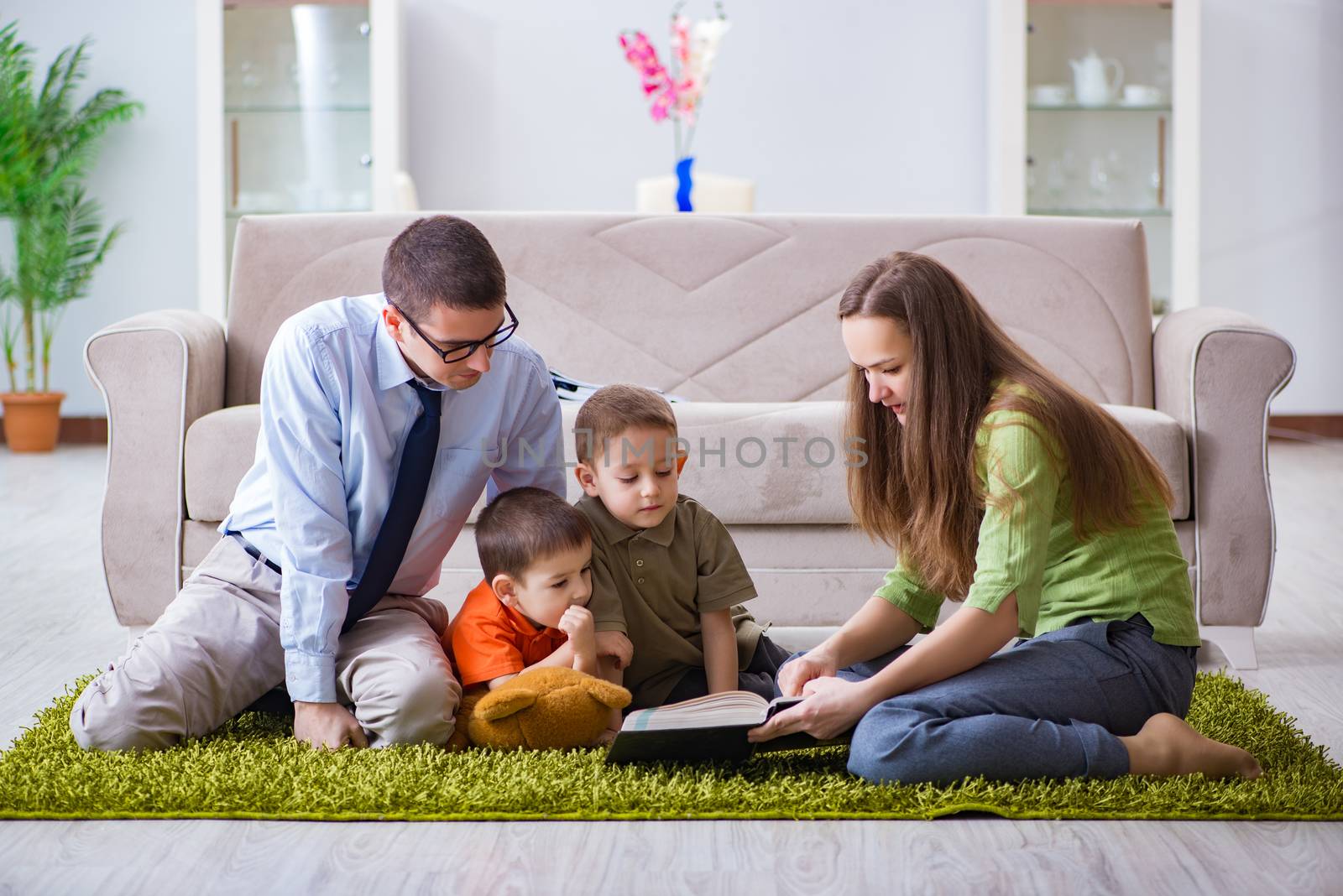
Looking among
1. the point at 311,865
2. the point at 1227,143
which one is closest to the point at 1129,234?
the point at 311,865

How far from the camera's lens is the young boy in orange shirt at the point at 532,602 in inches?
64.7

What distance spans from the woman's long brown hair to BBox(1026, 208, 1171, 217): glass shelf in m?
3.65

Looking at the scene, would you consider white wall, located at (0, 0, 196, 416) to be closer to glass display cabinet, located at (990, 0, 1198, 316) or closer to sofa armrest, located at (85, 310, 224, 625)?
glass display cabinet, located at (990, 0, 1198, 316)

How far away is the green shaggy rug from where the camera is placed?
1.38 meters

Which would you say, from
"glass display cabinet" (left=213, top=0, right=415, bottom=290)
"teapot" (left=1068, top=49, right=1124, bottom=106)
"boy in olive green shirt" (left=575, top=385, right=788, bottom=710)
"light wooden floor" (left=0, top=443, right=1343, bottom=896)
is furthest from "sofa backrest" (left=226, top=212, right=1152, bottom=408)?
"teapot" (left=1068, top=49, right=1124, bottom=106)

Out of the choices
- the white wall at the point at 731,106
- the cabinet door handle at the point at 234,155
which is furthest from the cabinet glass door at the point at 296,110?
the white wall at the point at 731,106

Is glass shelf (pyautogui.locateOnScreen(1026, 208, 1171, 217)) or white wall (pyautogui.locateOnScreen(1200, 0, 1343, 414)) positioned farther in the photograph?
white wall (pyautogui.locateOnScreen(1200, 0, 1343, 414))

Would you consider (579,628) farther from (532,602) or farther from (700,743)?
(700,743)

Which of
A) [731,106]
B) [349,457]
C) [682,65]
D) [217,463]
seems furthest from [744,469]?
[731,106]

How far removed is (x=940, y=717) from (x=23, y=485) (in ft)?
11.7

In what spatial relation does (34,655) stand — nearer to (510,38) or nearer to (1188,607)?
(1188,607)

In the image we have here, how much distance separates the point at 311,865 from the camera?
126 cm

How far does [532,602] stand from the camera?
1667 mm

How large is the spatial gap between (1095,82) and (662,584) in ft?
12.9
